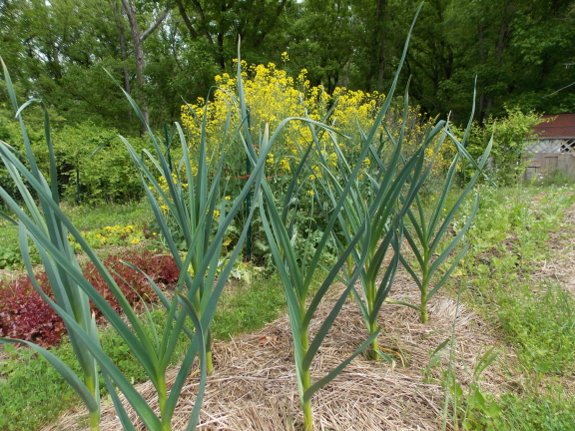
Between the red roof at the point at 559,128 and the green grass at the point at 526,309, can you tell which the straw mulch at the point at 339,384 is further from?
the red roof at the point at 559,128

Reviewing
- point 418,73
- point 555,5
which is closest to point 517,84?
point 555,5

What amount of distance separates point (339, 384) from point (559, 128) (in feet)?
43.5

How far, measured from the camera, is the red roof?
10406mm

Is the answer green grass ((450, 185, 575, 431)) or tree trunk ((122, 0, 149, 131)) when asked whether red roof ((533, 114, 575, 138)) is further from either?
tree trunk ((122, 0, 149, 131))

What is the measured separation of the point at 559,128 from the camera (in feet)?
35.2

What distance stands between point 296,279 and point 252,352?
28.2 inches

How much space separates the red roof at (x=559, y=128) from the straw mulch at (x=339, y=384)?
11468mm

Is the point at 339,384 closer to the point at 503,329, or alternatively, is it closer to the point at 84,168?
the point at 503,329

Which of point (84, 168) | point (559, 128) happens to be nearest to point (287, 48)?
point (559, 128)

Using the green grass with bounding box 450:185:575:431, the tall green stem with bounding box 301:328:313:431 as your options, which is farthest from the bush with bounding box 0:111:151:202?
the tall green stem with bounding box 301:328:313:431

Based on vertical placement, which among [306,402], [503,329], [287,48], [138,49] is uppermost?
[287,48]

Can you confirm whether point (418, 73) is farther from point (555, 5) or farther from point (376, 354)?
point (376, 354)

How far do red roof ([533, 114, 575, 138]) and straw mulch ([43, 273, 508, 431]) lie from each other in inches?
451

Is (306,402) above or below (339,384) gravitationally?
above
